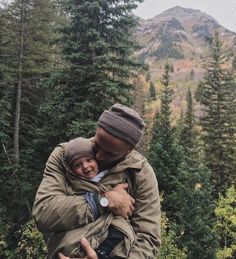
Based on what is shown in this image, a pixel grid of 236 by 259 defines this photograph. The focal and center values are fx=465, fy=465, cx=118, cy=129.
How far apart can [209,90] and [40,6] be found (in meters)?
14.7

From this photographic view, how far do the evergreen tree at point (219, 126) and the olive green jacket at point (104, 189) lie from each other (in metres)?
29.0

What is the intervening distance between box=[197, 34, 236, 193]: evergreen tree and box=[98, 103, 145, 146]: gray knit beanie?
29.0 meters

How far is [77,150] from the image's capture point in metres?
2.54

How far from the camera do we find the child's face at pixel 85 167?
2494mm

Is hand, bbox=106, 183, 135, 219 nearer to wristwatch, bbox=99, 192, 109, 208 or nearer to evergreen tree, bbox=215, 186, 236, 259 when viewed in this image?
wristwatch, bbox=99, 192, 109, 208

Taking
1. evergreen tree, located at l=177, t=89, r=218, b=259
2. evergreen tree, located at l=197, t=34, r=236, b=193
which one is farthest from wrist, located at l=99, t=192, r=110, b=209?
evergreen tree, located at l=197, t=34, r=236, b=193

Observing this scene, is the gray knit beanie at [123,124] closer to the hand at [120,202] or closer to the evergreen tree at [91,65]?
the hand at [120,202]

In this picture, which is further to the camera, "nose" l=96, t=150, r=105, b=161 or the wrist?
"nose" l=96, t=150, r=105, b=161

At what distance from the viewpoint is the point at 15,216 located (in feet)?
82.3

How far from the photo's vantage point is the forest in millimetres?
19656

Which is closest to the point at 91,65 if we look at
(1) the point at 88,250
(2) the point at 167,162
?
(2) the point at 167,162

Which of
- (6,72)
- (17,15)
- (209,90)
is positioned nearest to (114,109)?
(6,72)

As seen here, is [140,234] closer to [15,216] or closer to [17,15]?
[15,216]

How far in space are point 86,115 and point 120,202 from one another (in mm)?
16642
